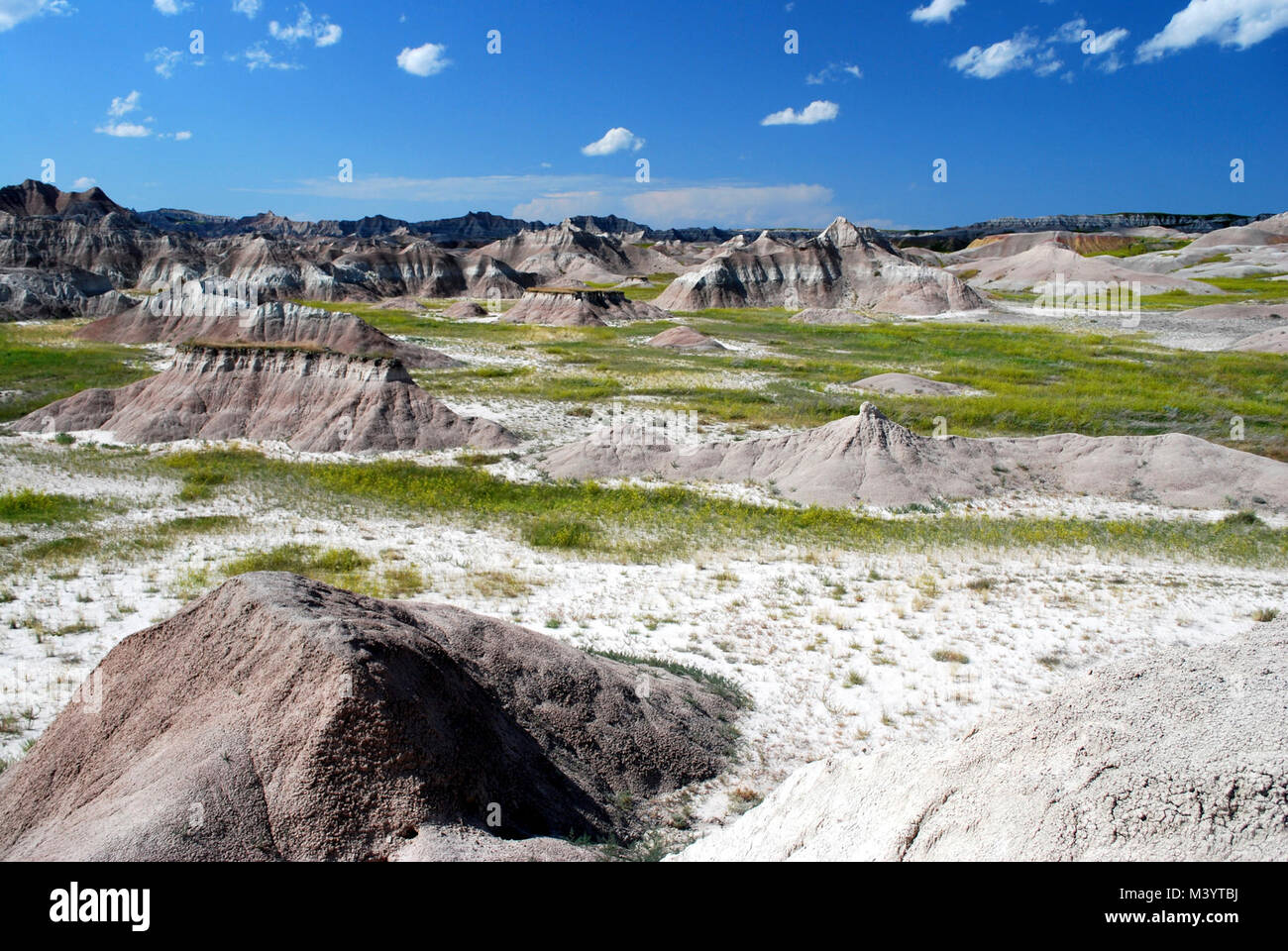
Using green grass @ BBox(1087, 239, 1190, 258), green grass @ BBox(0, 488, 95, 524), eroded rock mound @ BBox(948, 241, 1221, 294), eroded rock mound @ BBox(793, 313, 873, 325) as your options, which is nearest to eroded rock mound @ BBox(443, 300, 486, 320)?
eroded rock mound @ BBox(793, 313, 873, 325)

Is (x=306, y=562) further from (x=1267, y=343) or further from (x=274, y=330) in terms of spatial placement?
(x=1267, y=343)

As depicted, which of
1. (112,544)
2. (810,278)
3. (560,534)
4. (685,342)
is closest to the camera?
(112,544)

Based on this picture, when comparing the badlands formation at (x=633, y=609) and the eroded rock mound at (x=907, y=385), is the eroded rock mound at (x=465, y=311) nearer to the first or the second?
the badlands formation at (x=633, y=609)

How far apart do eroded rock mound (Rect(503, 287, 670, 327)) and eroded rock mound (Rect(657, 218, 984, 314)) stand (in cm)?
1116

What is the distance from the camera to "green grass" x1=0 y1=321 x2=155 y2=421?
3228cm

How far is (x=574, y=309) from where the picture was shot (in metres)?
68.2

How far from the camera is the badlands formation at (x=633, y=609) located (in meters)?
5.55

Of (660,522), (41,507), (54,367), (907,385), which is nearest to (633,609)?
(660,522)

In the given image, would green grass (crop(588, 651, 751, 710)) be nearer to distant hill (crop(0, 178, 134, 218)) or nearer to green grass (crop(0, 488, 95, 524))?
green grass (crop(0, 488, 95, 524))

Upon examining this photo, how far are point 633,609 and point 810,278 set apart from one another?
78.7 metres

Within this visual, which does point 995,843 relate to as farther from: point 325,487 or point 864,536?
point 325,487

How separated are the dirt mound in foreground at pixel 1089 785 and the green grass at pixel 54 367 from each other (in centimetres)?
3366

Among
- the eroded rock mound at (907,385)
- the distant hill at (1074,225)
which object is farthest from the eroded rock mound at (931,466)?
the distant hill at (1074,225)

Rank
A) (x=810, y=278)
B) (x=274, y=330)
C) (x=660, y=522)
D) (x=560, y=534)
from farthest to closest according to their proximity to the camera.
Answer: (x=810, y=278) < (x=274, y=330) < (x=660, y=522) < (x=560, y=534)
